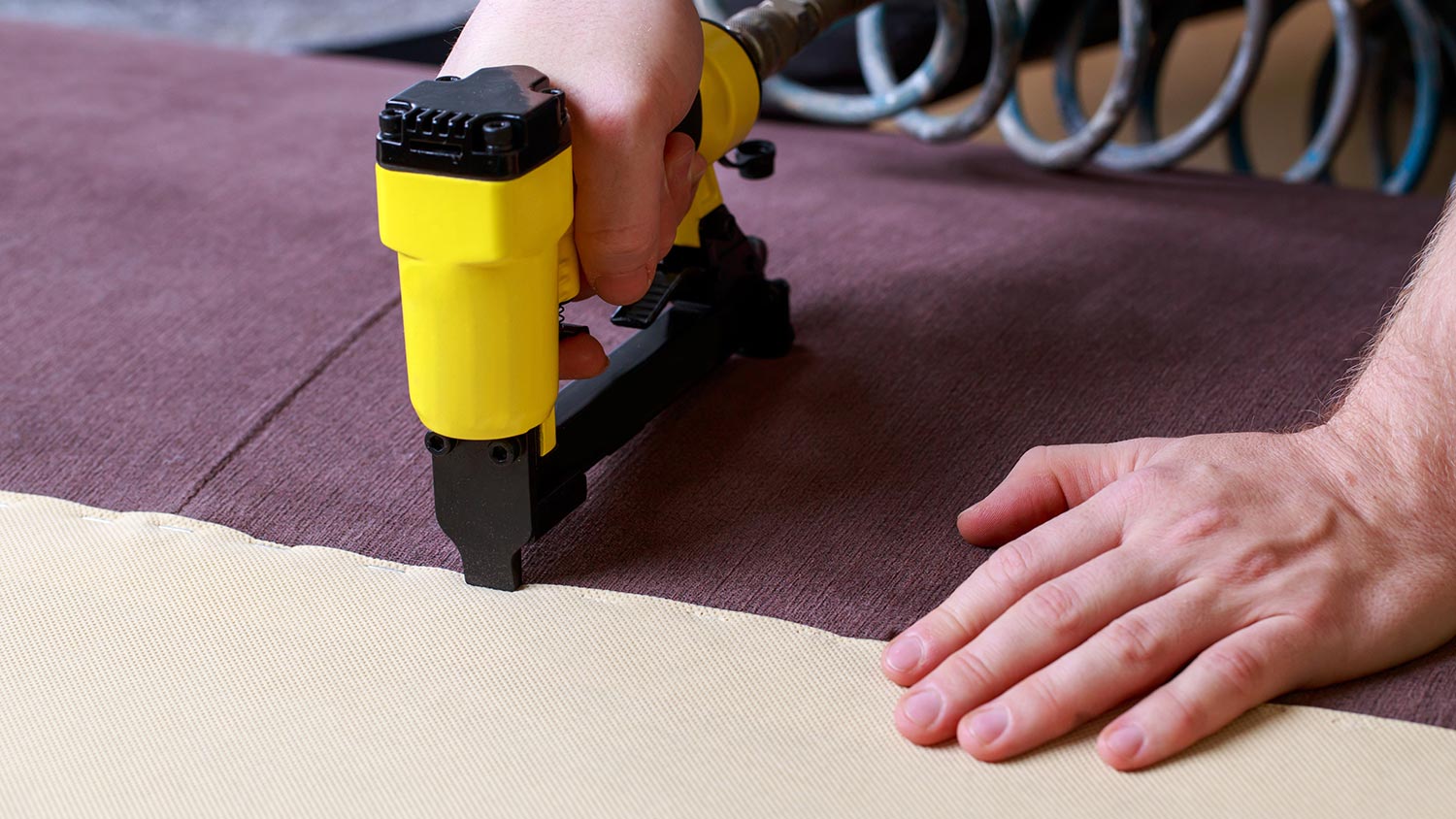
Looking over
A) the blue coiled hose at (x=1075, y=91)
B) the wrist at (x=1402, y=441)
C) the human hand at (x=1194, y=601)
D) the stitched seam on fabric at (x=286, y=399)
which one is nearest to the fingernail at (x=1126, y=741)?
the human hand at (x=1194, y=601)

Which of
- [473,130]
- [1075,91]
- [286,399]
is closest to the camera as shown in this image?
[473,130]

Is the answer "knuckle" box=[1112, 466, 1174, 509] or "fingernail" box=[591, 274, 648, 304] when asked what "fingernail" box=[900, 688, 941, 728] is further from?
"fingernail" box=[591, 274, 648, 304]

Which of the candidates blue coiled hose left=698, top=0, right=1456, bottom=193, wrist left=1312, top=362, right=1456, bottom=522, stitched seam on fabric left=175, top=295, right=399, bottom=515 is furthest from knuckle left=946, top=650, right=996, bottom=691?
blue coiled hose left=698, top=0, right=1456, bottom=193

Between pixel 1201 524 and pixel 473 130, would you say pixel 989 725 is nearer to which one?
pixel 1201 524

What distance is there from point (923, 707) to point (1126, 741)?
11 centimetres

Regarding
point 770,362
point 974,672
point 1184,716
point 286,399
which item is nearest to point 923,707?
point 974,672

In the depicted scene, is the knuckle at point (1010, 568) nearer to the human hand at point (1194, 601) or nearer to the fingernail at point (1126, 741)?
the human hand at point (1194, 601)

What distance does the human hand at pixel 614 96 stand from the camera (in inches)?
31.7

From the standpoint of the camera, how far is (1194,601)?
77 cm

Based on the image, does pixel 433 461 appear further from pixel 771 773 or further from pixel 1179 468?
pixel 1179 468

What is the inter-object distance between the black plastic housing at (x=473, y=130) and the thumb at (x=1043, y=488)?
Result: 387 millimetres

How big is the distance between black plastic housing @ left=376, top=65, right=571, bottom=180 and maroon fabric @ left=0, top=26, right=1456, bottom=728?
1.00 ft

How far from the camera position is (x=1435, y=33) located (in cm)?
182

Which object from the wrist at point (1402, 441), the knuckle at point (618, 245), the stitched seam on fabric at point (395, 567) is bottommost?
the stitched seam on fabric at point (395, 567)
